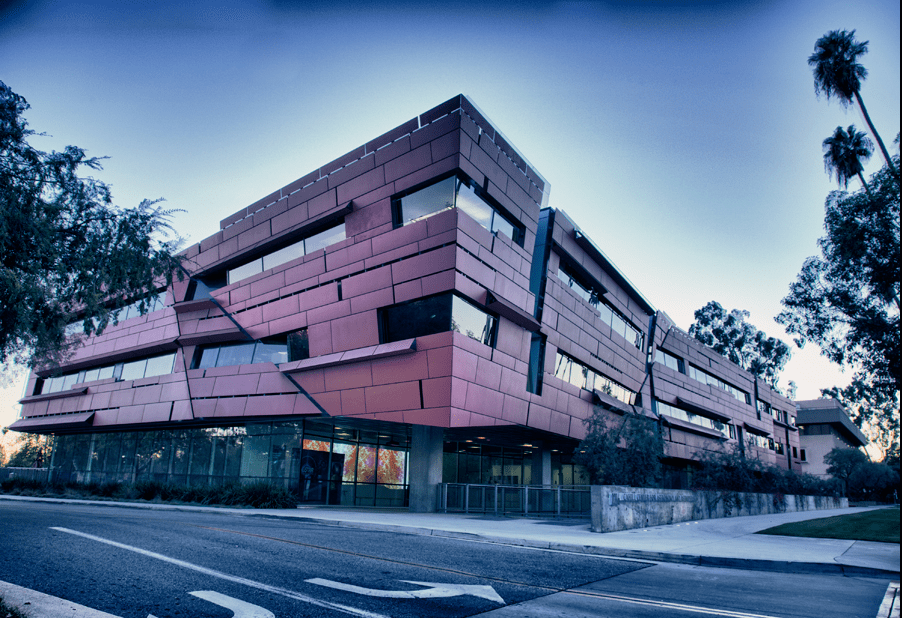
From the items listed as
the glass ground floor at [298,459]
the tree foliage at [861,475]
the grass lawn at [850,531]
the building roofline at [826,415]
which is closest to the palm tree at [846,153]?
the grass lawn at [850,531]

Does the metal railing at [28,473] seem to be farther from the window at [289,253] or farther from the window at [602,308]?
the window at [602,308]

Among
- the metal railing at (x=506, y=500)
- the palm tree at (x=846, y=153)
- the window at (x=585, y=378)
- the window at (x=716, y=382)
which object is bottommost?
the metal railing at (x=506, y=500)

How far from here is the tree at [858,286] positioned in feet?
67.4

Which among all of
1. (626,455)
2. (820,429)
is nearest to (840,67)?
(626,455)

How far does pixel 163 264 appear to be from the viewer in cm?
1362

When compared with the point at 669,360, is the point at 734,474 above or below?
below

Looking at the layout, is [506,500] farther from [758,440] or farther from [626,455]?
[758,440]

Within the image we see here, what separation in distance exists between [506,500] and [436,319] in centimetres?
881

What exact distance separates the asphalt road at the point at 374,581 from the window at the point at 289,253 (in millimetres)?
15800

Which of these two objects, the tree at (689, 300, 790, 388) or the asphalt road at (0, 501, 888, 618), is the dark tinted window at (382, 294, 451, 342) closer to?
the asphalt road at (0, 501, 888, 618)

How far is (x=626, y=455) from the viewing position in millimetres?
21078

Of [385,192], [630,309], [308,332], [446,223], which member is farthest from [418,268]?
[630,309]

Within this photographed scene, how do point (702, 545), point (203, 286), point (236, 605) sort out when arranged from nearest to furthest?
point (236, 605) → point (702, 545) → point (203, 286)

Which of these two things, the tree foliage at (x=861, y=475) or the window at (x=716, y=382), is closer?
the window at (x=716, y=382)
